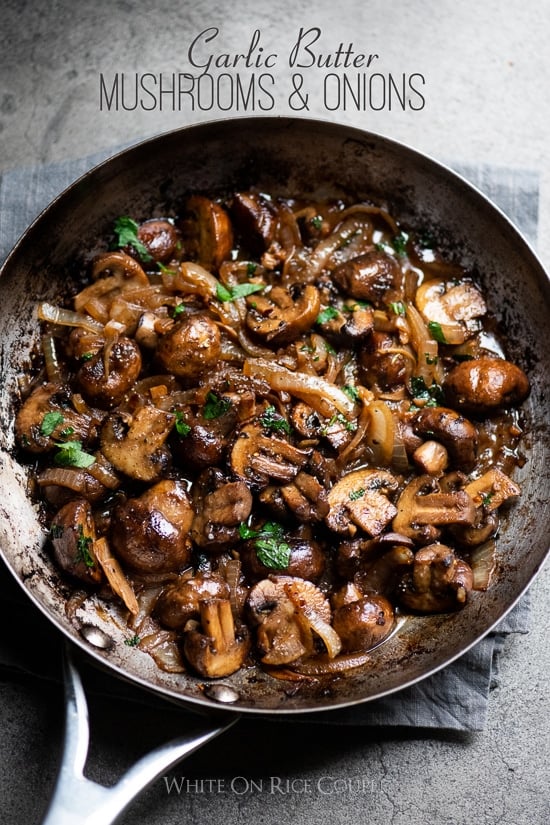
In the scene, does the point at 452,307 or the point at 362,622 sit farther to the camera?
the point at 452,307

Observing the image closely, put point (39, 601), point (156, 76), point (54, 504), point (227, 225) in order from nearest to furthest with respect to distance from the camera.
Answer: point (39, 601) → point (54, 504) → point (227, 225) → point (156, 76)

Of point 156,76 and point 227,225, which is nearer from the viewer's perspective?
point 227,225

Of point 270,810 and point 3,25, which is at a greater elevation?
point 3,25

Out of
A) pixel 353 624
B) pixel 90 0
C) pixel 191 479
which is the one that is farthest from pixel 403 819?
pixel 90 0

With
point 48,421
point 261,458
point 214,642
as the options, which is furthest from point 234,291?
point 214,642

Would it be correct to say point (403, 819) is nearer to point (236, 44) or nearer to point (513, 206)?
point (513, 206)

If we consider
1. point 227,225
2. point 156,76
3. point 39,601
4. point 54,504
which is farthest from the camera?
point 156,76

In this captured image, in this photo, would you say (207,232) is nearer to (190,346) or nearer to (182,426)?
(190,346)

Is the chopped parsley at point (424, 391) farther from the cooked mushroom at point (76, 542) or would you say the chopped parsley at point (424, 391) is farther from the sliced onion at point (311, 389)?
the cooked mushroom at point (76, 542)
